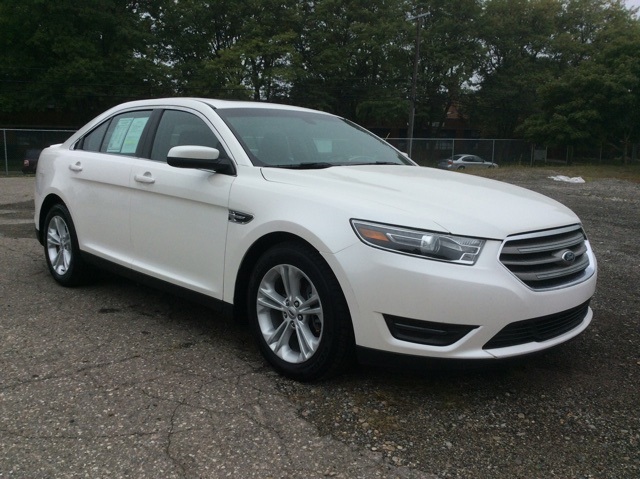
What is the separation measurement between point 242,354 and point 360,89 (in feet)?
143

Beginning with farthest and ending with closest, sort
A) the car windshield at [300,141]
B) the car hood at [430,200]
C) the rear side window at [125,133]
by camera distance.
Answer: the rear side window at [125,133] → the car windshield at [300,141] → the car hood at [430,200]

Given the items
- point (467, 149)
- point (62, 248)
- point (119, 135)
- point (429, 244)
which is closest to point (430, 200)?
point (429, 244)

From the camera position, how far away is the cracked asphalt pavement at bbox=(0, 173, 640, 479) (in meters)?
2.56

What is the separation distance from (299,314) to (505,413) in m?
1.18

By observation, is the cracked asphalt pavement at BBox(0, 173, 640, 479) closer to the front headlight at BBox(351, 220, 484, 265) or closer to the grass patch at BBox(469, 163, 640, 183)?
the front headlight at BBox(351, 220, 484, 265)

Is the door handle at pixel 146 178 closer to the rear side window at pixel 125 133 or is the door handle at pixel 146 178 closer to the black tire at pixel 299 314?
the rear side window at pixel 125 133

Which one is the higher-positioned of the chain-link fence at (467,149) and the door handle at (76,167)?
the chain-link fence at (467,149)

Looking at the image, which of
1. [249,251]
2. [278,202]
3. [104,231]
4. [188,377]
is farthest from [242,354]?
[104,231]

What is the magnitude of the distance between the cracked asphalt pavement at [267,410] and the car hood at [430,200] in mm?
743

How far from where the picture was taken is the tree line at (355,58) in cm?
3406

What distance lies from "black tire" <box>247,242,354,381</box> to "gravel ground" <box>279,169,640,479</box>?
156 mm

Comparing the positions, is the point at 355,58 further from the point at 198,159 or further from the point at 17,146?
the point at 198,159

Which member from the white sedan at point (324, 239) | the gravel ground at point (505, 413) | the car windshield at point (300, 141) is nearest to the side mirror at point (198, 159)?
the white sedan at point (324, 239)

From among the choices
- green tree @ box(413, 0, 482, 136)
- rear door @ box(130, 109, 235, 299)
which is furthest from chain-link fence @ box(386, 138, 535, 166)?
rear door @ box(130, 109, 235, 299)
